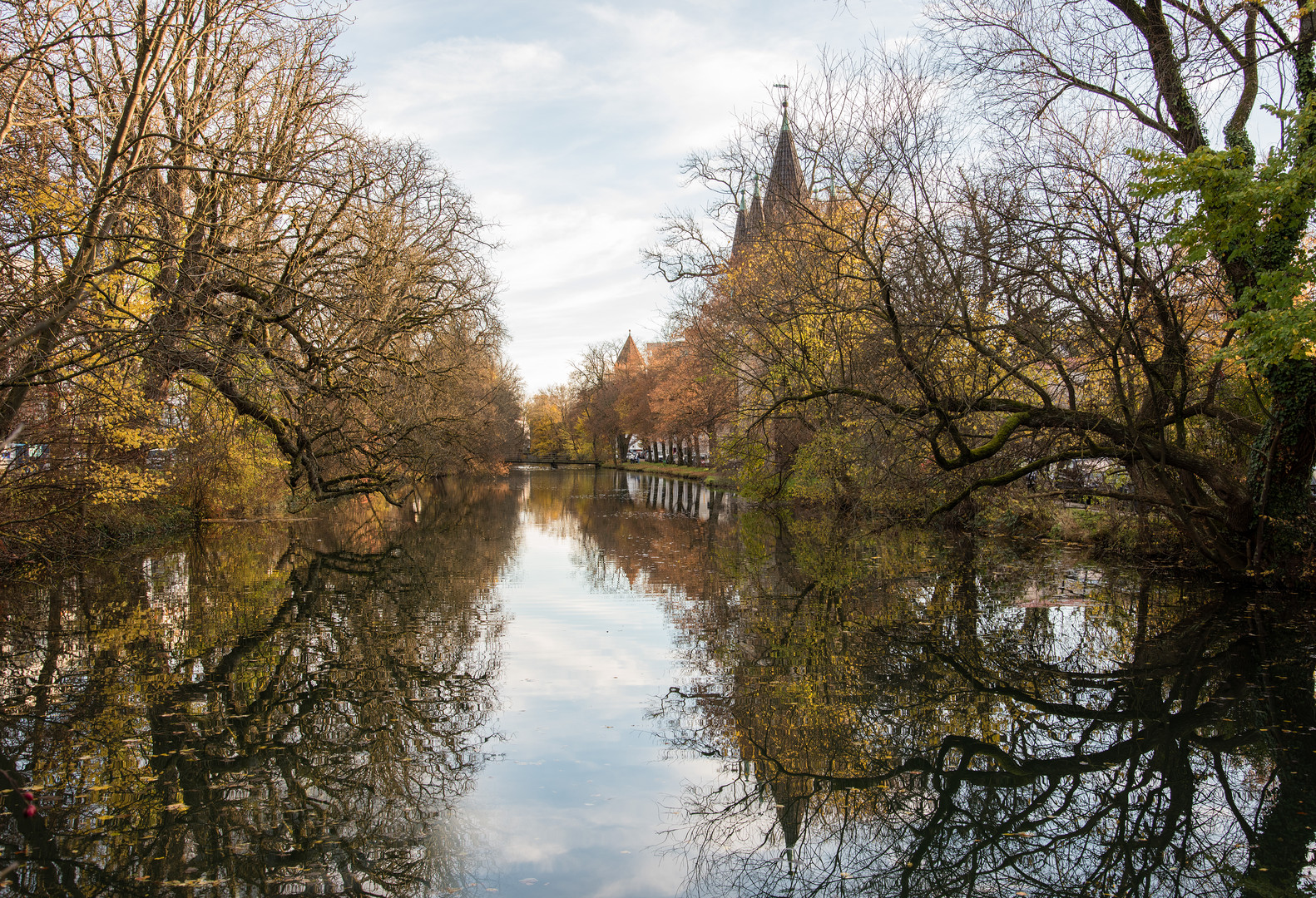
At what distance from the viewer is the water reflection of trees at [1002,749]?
4855 millimetres

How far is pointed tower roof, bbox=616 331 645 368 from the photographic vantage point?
72.0 metres

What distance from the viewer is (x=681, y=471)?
55.9 m

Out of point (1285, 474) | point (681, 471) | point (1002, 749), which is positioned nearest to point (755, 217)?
point (1285, 474)

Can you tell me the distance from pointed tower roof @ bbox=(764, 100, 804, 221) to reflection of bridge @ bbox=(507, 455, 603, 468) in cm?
6905

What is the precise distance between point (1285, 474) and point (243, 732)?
1282 centimetres

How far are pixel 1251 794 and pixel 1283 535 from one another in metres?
8.02

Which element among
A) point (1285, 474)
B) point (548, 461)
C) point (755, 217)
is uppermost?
point (755, 217)

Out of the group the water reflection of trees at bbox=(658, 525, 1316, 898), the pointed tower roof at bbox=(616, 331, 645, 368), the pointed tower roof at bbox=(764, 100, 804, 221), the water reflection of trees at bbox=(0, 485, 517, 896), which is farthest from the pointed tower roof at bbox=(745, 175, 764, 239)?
the pointed tower roof at bbox=(616, 331, 645, 368)

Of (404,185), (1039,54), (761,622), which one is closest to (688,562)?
(761,622)

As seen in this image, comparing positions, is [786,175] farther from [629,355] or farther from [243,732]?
[629,355]

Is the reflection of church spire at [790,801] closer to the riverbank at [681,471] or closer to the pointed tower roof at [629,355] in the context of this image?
the riverbank at [681,471]

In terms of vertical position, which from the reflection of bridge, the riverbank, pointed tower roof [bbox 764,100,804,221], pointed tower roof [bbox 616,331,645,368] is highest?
pointed tower roof [bbox 616,331,645,368]

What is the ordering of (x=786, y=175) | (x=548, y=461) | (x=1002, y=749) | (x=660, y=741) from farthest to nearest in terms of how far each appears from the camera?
1. (x=548, y=461)
2. (x=786, y=175)
3. (x=660, y=741)
4. (x=1002, y=749)

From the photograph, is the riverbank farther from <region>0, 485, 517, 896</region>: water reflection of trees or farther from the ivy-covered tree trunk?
<region>0, 485, 517, 896</region>: water reflection of trees
